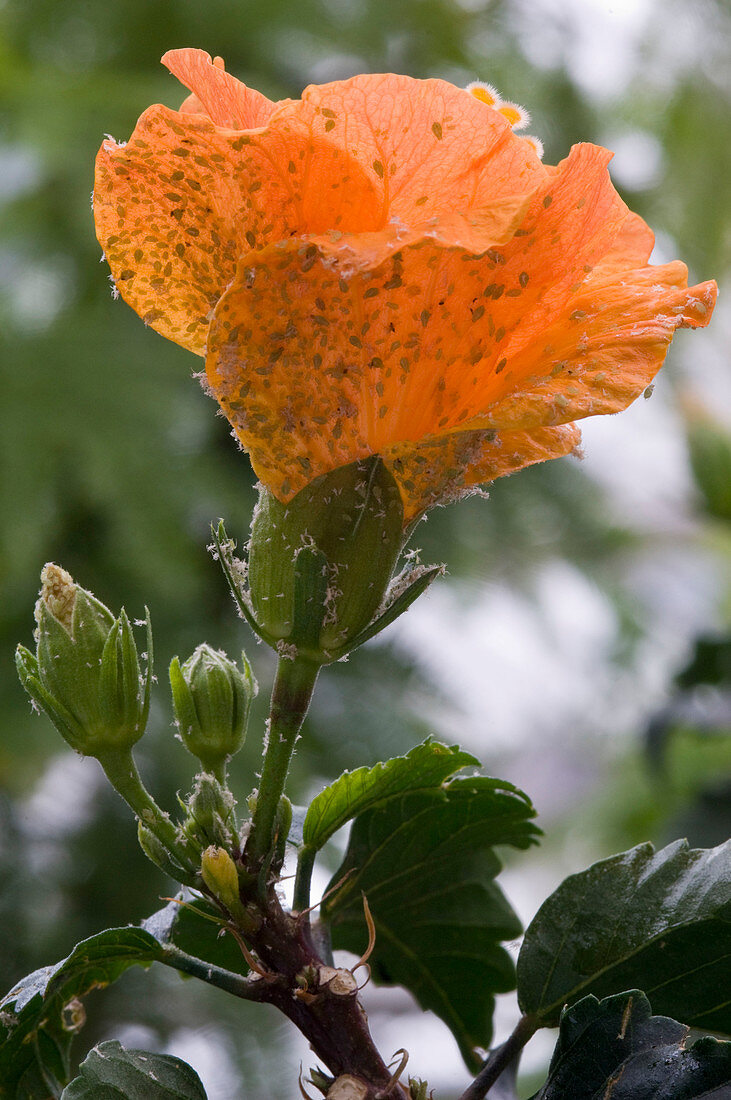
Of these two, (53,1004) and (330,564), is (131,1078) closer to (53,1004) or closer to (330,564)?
(53,1004)

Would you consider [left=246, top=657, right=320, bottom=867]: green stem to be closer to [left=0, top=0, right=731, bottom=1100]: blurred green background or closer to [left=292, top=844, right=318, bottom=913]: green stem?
[left=292, top=844, right=318, bottom=913]: green stem

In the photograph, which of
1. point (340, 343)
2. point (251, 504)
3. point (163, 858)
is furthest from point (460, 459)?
point (251, 504)

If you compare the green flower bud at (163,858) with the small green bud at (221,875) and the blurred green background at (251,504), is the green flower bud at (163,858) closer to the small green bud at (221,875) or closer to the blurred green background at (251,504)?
the small green bud at (221,875)

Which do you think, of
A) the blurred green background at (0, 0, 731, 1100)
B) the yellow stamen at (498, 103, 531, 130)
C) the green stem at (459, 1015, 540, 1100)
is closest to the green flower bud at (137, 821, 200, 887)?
the green stem at (459, 1015, 540, 1100)

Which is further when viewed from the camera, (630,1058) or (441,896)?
(441,896)

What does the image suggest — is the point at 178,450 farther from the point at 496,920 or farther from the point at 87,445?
the point at 496,920
